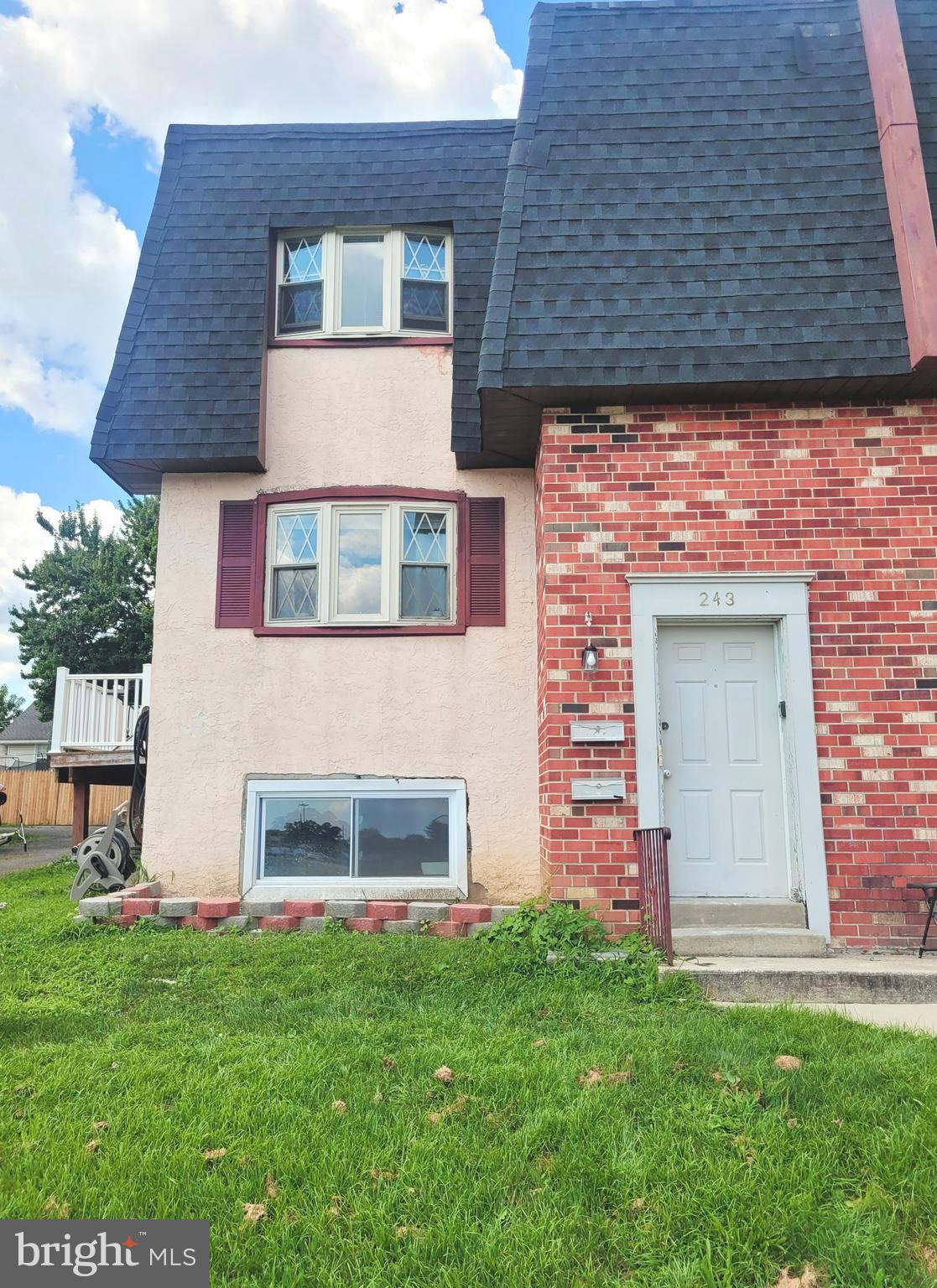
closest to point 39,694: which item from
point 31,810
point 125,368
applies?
point 31,810

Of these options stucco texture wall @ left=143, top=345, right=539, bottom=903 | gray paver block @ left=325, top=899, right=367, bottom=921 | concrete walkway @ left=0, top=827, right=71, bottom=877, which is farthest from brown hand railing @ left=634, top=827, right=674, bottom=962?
concrete walkway @ left=0, top=827, right=71, bottom=877

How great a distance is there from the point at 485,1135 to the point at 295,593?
5691 mm

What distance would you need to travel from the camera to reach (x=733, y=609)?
632cm

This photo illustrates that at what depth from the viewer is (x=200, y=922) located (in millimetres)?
7102

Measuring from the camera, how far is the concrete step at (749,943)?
5.69m

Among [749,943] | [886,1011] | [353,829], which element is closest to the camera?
[886,1011]

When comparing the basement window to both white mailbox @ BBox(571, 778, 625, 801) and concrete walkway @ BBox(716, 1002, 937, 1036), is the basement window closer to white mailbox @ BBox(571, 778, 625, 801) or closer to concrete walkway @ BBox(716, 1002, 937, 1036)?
white mailbox @ BBox(571, 778, 625, 801)

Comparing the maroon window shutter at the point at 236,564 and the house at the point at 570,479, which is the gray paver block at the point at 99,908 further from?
the maroon window shutter at the point at 236,564

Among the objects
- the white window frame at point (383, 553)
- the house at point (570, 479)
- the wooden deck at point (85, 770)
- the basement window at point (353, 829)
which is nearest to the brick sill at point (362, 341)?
the house at point (570, 479)

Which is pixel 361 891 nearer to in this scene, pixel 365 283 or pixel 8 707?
pixel 365 283

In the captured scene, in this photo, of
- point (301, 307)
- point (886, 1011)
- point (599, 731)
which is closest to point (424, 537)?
point (301, 307)

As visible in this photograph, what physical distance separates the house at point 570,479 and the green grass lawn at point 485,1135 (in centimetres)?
191

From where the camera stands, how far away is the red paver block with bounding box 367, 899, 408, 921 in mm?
6992

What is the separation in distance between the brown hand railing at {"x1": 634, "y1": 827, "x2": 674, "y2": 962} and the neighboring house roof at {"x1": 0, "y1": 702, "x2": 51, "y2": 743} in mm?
44077
